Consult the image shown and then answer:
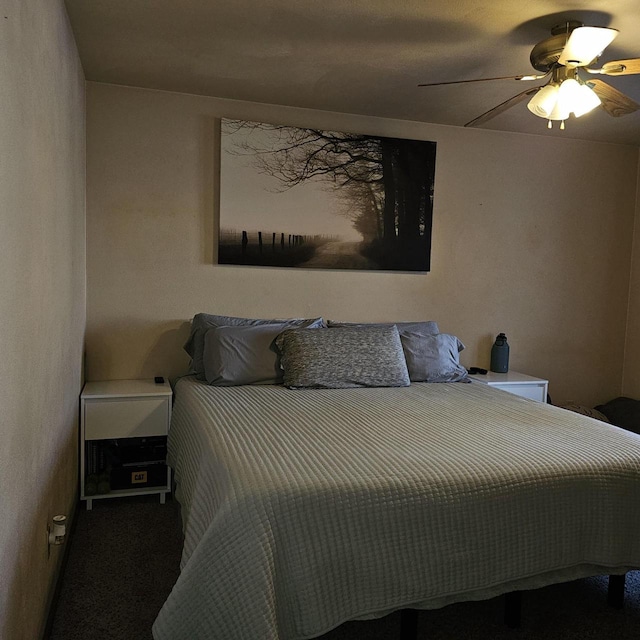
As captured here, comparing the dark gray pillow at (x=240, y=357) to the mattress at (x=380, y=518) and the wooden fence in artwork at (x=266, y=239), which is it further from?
the mattress at (x=380, y=518)

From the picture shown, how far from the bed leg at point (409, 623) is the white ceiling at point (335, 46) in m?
2.14

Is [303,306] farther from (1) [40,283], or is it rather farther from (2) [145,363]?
(1) [40,283]

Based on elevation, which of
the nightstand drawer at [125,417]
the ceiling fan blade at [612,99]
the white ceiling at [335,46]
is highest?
the white ceiling at [335,46]

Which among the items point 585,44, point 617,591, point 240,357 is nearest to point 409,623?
point 617,591

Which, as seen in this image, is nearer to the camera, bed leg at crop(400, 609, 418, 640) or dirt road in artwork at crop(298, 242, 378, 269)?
bed leg at crop(400, 609, 418, 640)

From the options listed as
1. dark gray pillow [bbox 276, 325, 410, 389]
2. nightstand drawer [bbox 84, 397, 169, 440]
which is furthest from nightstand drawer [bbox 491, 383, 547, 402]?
nightstand drawer [bbox 84, 397, 169, 440]

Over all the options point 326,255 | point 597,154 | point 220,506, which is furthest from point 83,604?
point 597,154

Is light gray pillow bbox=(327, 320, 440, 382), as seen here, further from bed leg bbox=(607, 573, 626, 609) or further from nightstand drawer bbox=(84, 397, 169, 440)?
bed leg bbox=(607, 573, 626, 609)

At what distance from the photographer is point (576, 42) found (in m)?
2.06

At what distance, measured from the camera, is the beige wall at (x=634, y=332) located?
169 inches

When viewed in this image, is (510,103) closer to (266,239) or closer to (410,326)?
(410,326)

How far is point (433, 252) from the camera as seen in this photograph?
12.8ft

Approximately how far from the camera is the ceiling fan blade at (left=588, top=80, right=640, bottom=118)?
2316mm

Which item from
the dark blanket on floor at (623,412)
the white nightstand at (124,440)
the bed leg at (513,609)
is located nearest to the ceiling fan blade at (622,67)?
the bed leg at (513,609)
